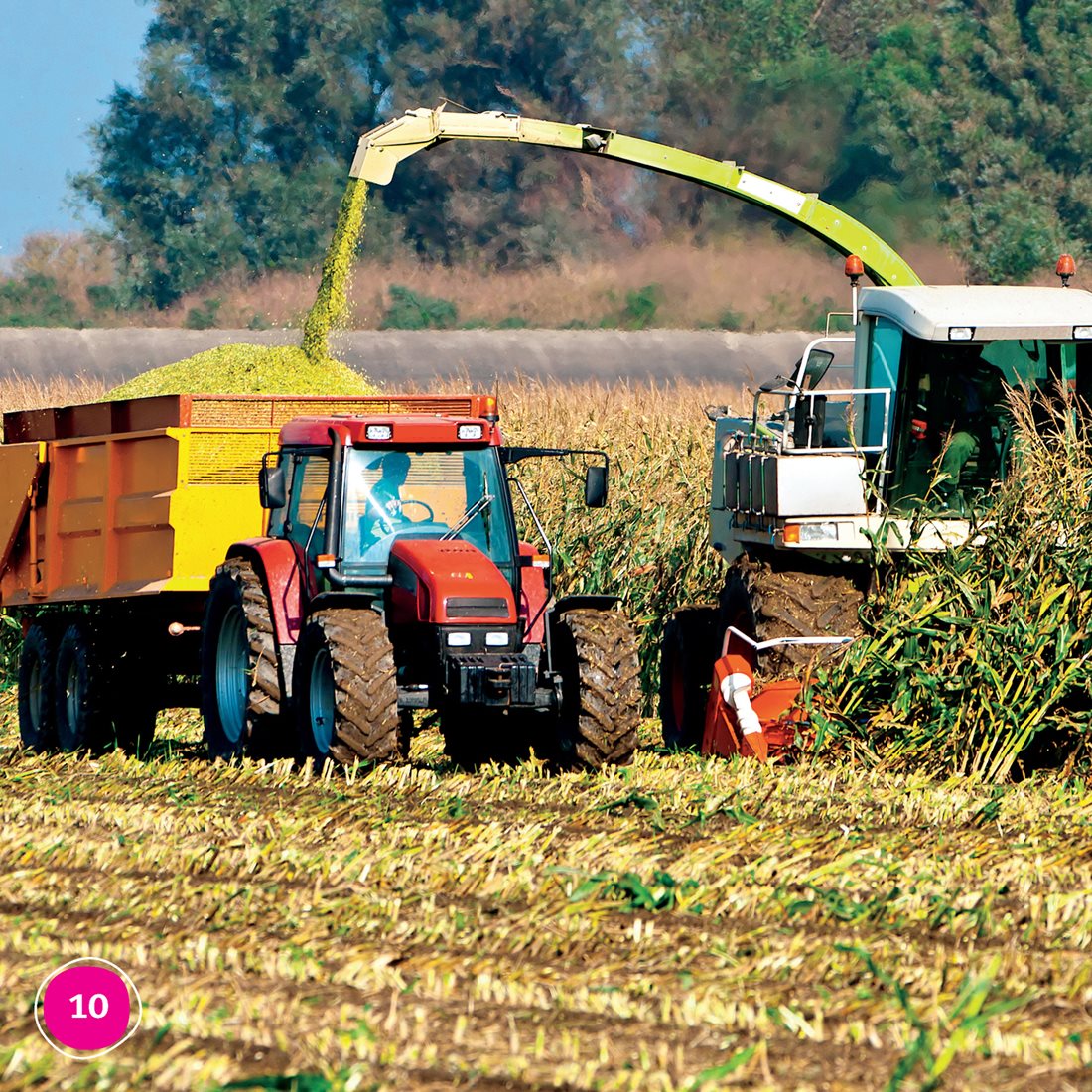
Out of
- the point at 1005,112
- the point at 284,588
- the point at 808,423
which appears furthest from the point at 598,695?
the point at 1005,112

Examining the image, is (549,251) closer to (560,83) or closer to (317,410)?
(560,83)

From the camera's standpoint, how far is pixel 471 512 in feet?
29.4

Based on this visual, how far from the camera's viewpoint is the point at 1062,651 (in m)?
8.32

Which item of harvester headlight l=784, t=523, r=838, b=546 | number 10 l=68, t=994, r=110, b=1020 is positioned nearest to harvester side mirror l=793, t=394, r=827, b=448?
harvester headlight l=784, t=523, r=838, b=546

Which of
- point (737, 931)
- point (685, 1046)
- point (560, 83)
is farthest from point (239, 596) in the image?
point (560, 83)

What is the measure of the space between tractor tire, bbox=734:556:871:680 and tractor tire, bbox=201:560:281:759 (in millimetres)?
2342

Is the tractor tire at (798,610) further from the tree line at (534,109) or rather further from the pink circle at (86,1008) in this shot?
the tree line at (534,109)

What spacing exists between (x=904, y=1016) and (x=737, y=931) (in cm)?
90

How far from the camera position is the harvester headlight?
9188 mm

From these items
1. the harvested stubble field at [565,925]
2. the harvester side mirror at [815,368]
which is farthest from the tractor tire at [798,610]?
the harvester side mirror at [815,368]

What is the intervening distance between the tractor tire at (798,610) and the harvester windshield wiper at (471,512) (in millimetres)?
1410

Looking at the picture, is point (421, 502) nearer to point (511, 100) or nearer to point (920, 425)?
point (920, 425)

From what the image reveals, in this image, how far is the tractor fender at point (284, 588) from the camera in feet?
29.3

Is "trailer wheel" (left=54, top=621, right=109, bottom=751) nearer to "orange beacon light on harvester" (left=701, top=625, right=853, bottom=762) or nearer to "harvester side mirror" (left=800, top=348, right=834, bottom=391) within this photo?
"orange beacon light on harvester" (left=701, top=625, right=853, bottom=762)
